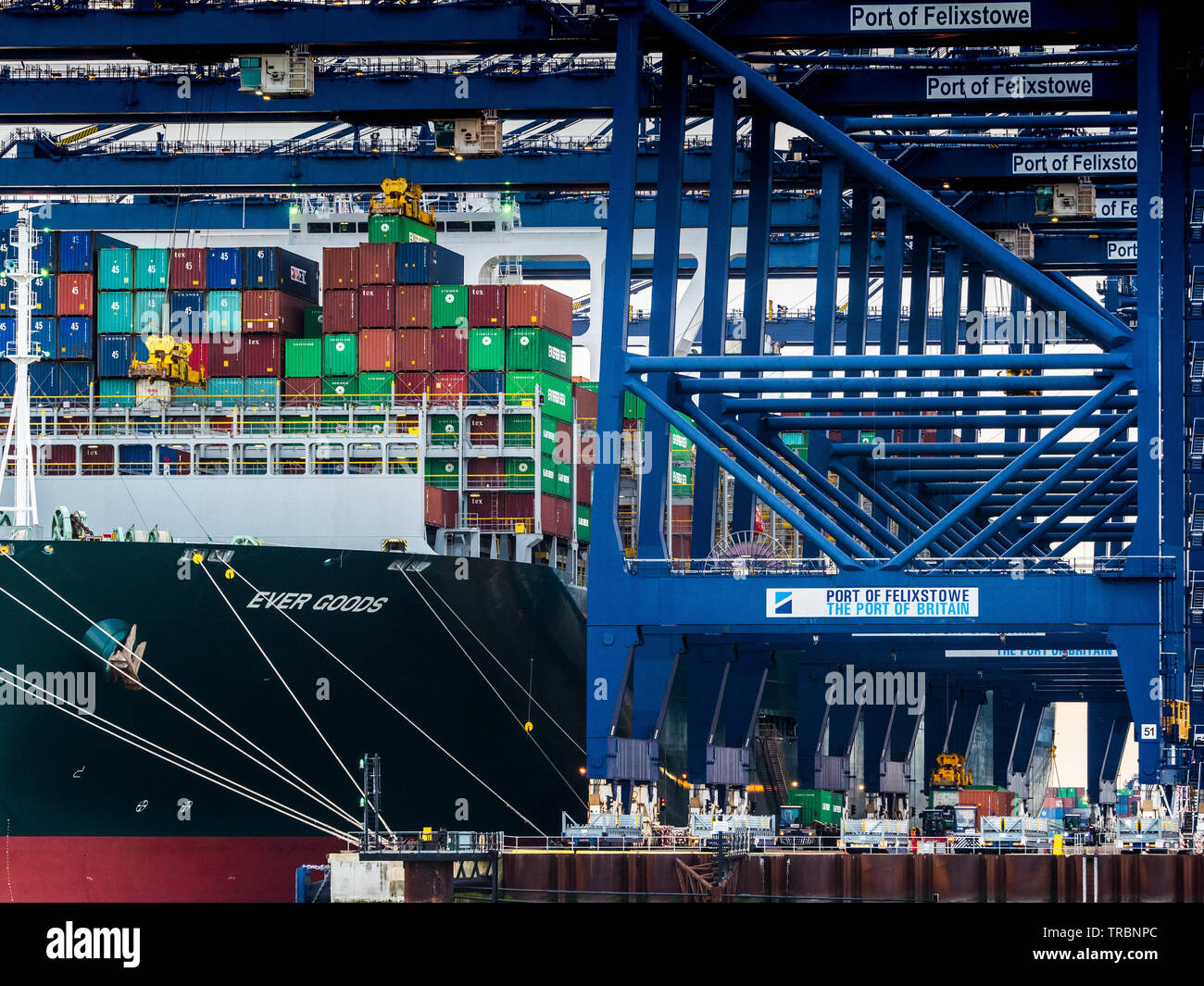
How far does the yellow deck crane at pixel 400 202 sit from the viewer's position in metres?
46.7

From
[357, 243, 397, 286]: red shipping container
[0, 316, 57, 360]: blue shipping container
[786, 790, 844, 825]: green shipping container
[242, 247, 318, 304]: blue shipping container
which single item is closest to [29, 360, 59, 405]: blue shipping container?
[0, 316, 57, 360]: blue shipping container

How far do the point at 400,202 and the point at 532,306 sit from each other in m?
4.55

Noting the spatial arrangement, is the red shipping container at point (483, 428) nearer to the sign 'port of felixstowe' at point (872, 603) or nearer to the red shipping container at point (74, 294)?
the red shipping container at point (74, 294)

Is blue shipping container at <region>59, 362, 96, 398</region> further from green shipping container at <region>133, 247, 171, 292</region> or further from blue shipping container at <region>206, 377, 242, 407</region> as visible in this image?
blue shipping container at <region>206, 377, 242, 407</region>

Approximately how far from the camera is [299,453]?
41750 mm

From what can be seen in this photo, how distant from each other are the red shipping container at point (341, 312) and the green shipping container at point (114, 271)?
13.4ft

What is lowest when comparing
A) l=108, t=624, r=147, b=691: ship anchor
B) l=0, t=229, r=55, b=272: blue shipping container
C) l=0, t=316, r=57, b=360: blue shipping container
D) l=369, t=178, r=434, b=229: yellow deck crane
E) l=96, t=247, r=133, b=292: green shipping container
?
l=108, t=624, r=147, b=691: ship anchor

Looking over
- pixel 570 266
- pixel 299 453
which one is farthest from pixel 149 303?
pixel 570 266

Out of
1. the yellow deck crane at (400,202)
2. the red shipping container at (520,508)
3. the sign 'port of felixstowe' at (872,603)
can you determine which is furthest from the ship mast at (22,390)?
the sign 'port of felixstowe' at (872,603)

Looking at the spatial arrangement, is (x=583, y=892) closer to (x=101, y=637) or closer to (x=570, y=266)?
(x=101, y=637)

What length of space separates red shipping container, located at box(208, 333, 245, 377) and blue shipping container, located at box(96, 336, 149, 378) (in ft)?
4.77

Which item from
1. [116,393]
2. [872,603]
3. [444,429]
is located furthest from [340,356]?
[872,603]

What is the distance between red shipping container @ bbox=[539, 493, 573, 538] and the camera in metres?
45.0
